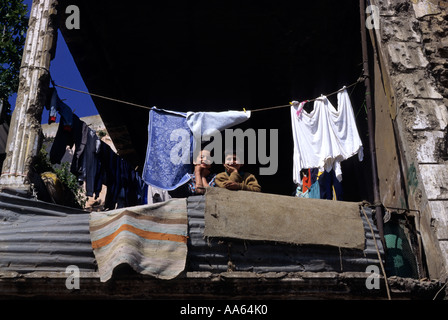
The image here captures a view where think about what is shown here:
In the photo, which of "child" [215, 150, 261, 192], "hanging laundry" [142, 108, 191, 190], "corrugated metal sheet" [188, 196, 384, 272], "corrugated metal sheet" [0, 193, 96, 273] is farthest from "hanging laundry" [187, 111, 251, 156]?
"corrugated metal sheet" [0, 193, 96, 273]

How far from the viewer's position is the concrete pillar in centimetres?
685

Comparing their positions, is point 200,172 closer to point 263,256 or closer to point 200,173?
point 200,173

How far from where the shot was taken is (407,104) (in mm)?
7109

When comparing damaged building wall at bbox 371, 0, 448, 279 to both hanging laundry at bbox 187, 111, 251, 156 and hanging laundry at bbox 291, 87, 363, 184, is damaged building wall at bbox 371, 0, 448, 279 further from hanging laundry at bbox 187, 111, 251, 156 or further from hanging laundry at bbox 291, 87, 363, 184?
hanging laundry at bbox 187, 111, 251, 156

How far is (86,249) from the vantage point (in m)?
5.83

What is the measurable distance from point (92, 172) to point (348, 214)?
3572 mm

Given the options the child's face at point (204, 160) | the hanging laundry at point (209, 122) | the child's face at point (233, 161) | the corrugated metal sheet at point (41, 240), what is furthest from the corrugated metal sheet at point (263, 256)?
the hanging laundry at point (209, 122)

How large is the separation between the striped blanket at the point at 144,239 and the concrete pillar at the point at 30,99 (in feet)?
4.51

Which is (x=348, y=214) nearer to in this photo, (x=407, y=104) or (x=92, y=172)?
(x=407, y=104)

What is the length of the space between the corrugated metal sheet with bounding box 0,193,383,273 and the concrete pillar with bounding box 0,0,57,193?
22.6 inches

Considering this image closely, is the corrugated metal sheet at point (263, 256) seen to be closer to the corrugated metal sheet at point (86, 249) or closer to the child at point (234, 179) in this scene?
the corrugated metal sheet at point (86, 249)

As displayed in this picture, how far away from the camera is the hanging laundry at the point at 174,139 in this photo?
758 centimetres

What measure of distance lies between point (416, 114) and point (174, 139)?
3210 millimetres
